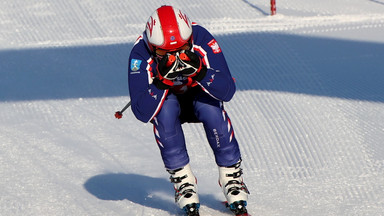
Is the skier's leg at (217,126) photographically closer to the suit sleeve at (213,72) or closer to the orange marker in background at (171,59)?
the suit sleeve at (213,72)

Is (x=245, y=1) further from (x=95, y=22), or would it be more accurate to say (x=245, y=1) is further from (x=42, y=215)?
(x=42, y=215)

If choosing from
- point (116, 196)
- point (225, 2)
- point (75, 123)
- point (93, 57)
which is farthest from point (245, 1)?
point (116, 196)

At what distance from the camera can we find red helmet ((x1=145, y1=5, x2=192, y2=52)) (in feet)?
13.1

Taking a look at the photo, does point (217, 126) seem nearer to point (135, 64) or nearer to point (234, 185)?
point (234, 185)

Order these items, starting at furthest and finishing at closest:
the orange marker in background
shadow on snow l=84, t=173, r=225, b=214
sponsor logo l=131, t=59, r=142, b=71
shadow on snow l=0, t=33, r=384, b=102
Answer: shadow on snow l=0, t=33, r=384, b=102 < shadow on snow l=84, t=173, r=225, b=214 < sponsor logo l=131, t=59, r=142, b=71 < the orange marker in background

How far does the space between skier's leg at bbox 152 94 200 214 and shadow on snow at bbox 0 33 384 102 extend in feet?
8.88

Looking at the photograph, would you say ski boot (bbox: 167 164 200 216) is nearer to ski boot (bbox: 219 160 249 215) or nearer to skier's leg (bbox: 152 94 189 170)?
skier's leg (bbox: 152 94 189 170)

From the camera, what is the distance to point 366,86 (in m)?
6.93

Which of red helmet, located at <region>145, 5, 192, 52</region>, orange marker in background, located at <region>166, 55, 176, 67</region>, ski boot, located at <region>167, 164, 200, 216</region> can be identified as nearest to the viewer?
orange marker in background, located at <region>166, 55, 176, 67</region>

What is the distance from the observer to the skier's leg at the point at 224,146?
4.17 m

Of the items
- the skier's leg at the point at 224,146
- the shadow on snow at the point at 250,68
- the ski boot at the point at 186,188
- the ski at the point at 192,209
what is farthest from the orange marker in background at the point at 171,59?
the shadow on snow at the point at 250,68

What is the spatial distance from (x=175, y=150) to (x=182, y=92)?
1.02 feet

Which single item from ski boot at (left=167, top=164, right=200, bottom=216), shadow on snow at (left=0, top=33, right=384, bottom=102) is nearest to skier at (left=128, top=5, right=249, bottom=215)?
ski boot at (left=167, top=164, right=200, bottom=216)

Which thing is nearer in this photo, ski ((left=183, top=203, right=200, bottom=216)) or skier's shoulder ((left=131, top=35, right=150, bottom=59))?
skier's shoulder ((left=131, top=35, right=150, bottom=59))
